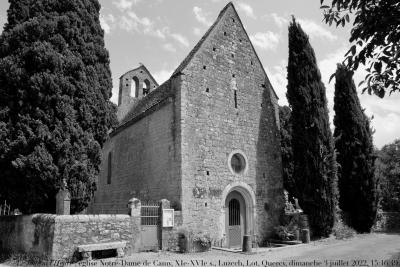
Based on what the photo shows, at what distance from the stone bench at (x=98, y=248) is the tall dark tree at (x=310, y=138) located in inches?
390

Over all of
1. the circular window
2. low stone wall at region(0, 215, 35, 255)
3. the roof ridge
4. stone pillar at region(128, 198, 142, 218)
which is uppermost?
the roof ridge

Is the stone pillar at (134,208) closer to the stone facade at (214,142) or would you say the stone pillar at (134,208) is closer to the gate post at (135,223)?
the gate post at (135,223)

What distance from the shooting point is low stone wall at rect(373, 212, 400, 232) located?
2278cm

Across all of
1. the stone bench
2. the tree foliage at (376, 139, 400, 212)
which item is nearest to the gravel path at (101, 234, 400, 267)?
the stone bench

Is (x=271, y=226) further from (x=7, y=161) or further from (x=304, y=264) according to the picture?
(x=7, y=161)

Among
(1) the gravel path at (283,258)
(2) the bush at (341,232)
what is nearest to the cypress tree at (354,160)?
(2) the bush at (341,232)

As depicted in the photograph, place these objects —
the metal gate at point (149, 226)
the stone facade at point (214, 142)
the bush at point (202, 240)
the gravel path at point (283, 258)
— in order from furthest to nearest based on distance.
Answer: the stone facade at point (214, 142) → the bush at point (202, 240) → the metal gate at point (149, 226) → the gravel path at point (283, 258)

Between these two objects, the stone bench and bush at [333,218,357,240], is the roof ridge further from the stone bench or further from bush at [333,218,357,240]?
bush at [333,218,357,240]

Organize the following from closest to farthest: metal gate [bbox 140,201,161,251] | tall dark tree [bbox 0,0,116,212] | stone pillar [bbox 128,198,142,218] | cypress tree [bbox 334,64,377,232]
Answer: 1. tall dark tree [bbox 0,0,116,212]
2. stone pillar [bbox 128,198,142,218]
3. metal gate [bbox 140,201,161,251]
4. cypress tree [bbox 334,64,377,232]

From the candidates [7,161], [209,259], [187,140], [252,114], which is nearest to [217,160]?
[187,140]

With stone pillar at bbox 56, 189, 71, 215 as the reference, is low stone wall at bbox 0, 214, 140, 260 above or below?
below

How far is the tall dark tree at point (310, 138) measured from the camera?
17141 millimetres

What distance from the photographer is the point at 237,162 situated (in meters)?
17.1

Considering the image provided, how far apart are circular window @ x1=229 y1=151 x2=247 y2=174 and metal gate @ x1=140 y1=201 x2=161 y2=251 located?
4739 millimetres
